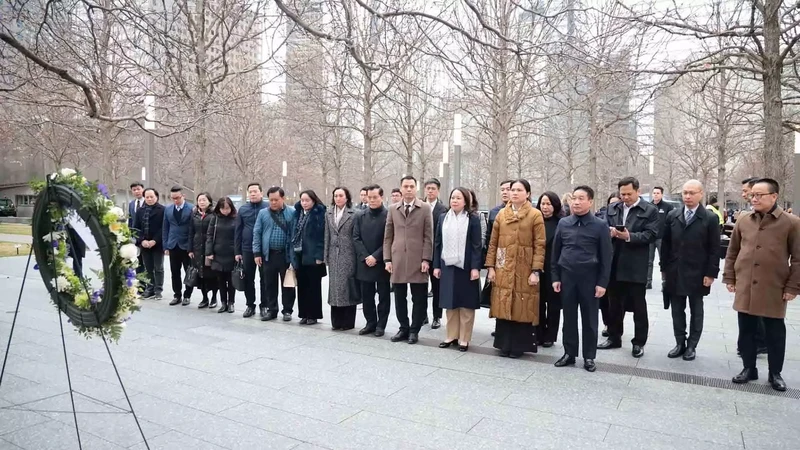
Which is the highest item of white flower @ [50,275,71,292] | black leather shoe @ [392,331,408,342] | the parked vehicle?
the parked vehicle

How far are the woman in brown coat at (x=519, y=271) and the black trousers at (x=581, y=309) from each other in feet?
1.07

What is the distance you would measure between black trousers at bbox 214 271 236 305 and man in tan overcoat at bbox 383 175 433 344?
309 centimetres

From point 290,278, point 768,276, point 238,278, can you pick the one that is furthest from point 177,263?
point 768,276

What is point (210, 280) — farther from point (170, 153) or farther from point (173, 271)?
point (170, 153)

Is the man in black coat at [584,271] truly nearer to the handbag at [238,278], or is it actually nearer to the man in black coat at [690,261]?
the man in black coat at [690,261]

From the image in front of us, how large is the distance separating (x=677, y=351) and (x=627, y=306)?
0.75m

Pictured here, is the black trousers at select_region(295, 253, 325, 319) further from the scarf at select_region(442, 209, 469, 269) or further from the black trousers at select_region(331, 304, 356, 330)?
the scarf at select_region(442, 209, 469, 269)

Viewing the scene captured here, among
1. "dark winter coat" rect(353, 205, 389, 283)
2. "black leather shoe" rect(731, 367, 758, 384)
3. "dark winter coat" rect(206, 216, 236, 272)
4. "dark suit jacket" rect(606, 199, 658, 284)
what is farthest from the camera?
"dark winter coat" rect(206, 216, 236, 272)

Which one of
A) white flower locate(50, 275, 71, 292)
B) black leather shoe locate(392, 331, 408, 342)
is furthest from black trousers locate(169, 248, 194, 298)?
white flower locate(50, 275, 71, 292)

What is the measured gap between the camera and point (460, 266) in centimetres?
656

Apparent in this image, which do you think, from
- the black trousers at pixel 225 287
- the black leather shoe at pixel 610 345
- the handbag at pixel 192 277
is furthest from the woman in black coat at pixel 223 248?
the black leather shoe at pixel 610 345

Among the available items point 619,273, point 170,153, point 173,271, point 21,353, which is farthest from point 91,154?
point 619,273

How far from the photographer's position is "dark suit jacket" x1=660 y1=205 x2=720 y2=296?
6.12 metres

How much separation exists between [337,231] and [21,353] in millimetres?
Result: 3778
